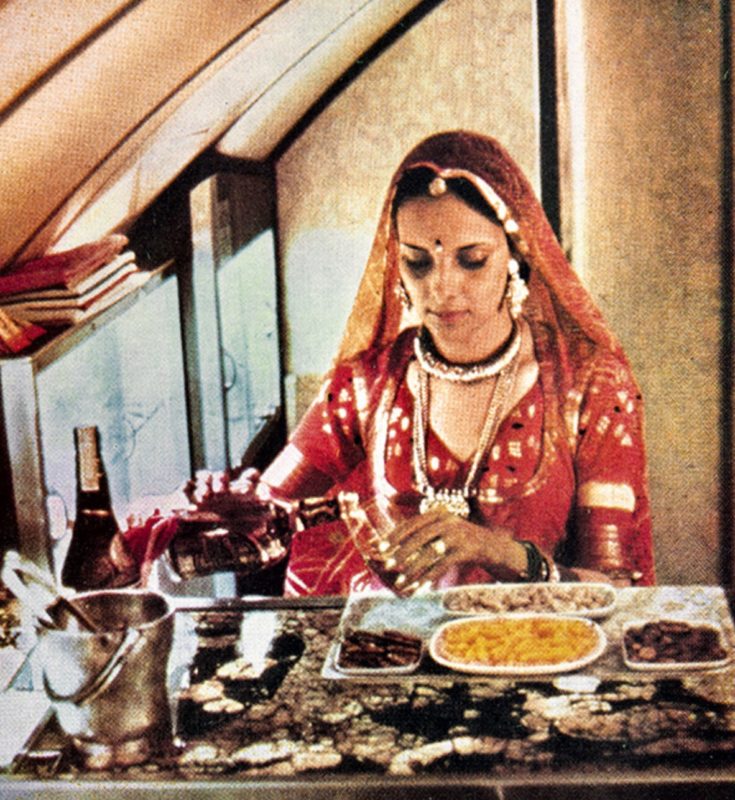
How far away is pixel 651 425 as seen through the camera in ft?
7.00

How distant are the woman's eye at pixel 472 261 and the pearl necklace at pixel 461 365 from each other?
147 mm

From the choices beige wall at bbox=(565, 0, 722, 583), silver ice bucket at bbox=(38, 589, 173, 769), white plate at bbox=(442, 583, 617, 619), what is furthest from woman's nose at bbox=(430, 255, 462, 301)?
silver ice bucket at bbox=(38, 589, 173, 769)

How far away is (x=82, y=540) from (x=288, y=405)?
611 millimetres

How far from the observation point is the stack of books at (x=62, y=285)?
6.37 ft

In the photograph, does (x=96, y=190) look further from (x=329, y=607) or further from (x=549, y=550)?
(x=549, y=550)

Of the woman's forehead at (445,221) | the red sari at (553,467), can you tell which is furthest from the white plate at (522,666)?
the woman's forehead at (445,221)

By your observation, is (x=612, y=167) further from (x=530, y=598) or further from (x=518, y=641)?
(x=518, y=641)

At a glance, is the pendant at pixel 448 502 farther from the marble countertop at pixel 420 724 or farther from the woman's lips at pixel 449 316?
the marble countertop at pixel 420 724

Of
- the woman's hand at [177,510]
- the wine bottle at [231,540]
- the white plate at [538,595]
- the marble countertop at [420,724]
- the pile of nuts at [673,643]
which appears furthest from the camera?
the wine bottle at [231,540]

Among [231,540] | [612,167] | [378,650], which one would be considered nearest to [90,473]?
[231,540]

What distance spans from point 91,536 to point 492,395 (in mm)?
893

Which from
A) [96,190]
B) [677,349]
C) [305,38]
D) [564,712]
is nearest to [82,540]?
[96,190]

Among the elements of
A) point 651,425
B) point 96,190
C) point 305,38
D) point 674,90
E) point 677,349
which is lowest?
point 651,425

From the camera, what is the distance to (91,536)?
182 cm
